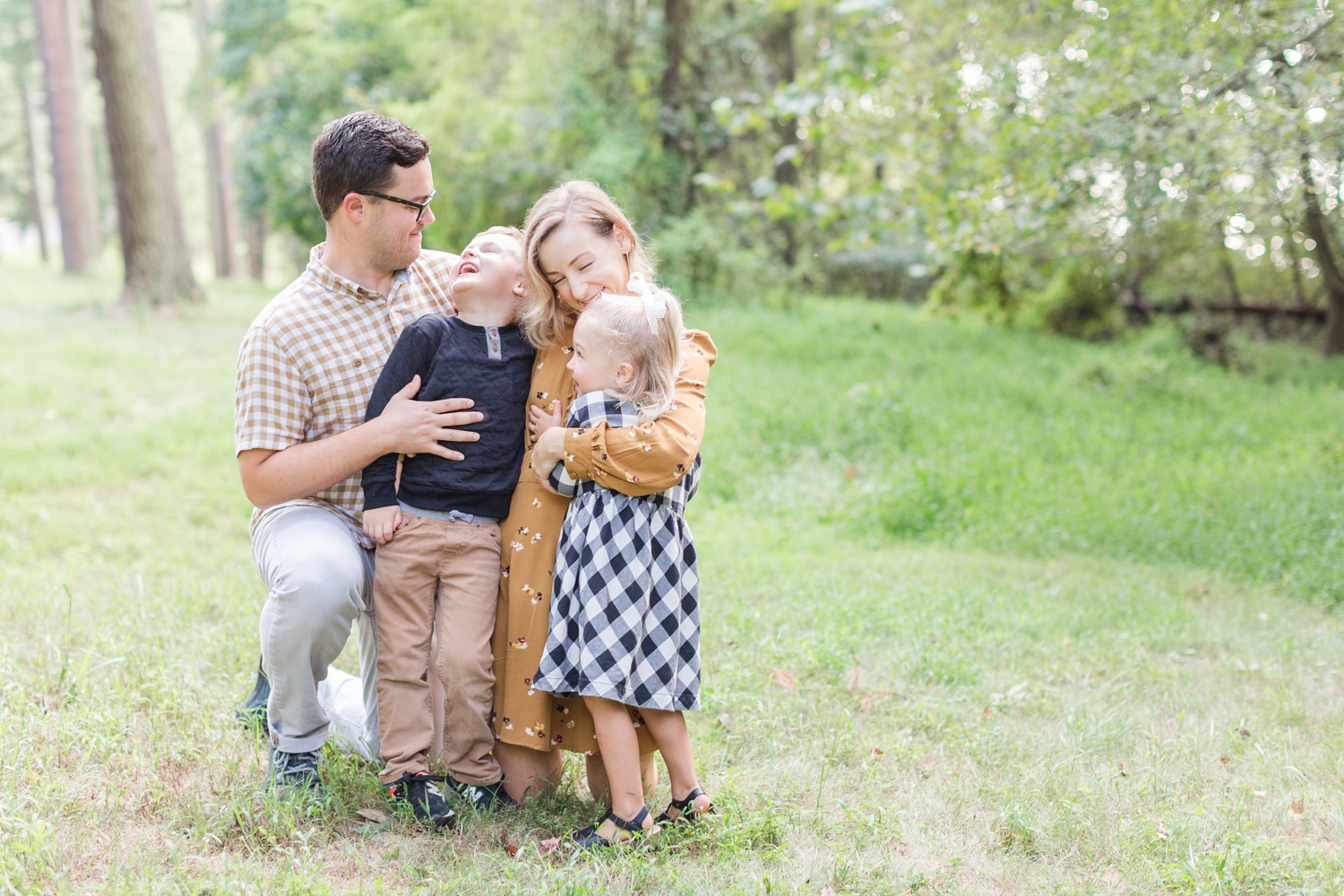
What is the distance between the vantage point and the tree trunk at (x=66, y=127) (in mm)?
17922

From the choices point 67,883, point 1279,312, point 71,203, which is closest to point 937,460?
point 67,883

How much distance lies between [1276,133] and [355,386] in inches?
183

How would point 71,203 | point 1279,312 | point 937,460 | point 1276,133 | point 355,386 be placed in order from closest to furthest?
point 355,386
point 1276,133
point 937,460
point 1279,312
point 71,203

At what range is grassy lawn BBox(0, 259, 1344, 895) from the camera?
8.89 feet

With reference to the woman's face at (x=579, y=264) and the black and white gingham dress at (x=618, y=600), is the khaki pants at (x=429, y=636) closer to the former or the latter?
the black and white gingham dress at (x=618, y=600)

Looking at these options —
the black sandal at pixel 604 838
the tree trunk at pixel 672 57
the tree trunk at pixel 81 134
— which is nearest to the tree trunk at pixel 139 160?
the tree trunk at pixel 672 57

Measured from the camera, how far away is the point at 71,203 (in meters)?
19.5

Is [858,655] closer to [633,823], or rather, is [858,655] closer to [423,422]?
[633,823]

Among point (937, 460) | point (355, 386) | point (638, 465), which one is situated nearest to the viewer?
point (638, 465)

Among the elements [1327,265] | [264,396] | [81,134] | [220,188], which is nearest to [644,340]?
[264,396]

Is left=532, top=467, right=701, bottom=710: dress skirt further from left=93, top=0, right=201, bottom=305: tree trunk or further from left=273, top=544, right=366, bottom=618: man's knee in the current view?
left=93, top=0, right=201, bottom=305: tree trunk

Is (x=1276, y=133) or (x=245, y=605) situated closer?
(x=245, y=605)

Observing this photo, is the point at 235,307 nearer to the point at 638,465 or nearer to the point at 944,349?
the point at 944,349

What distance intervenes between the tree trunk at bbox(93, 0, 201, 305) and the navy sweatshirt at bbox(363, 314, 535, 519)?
10039 millimetres
